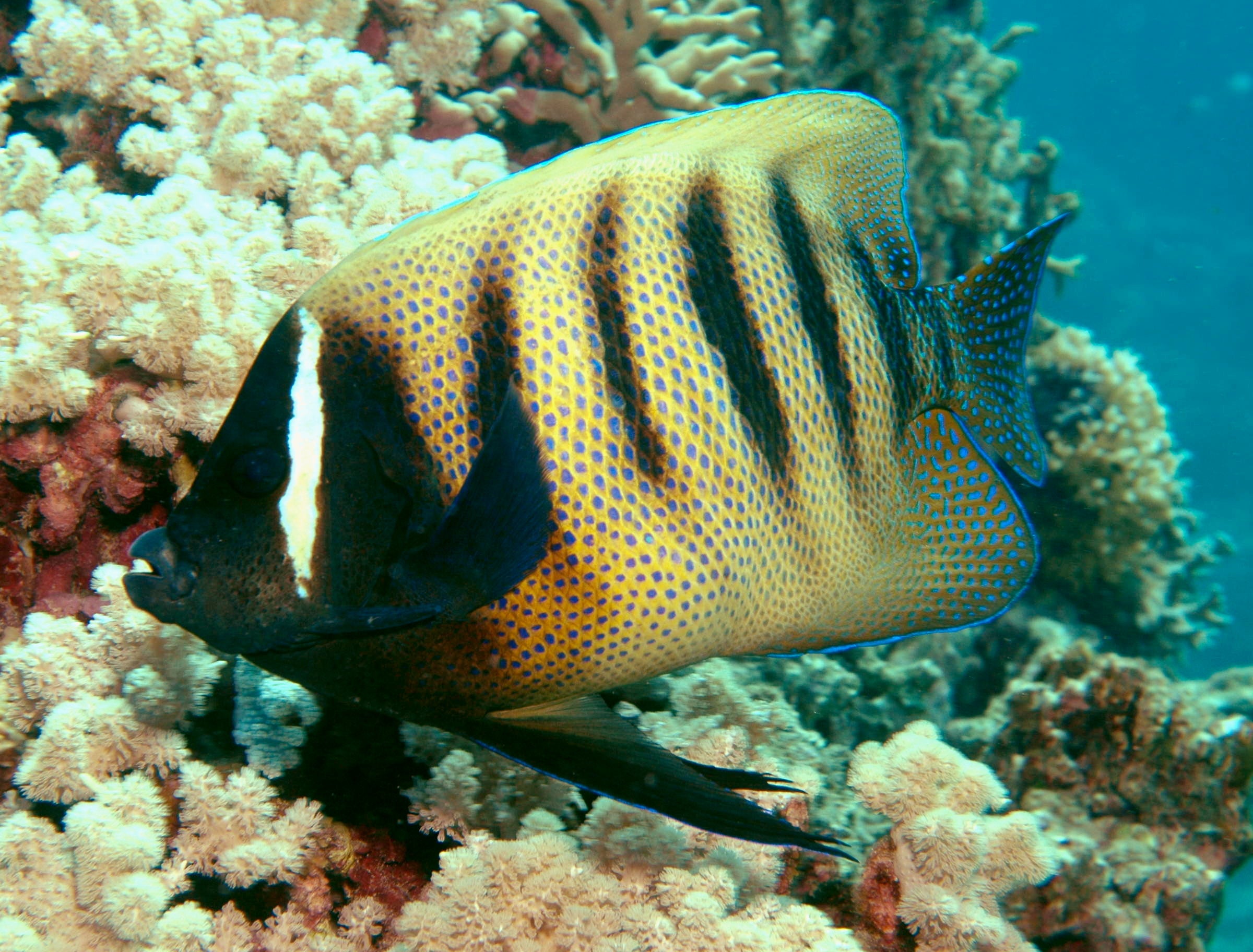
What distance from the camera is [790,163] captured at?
1511 mm

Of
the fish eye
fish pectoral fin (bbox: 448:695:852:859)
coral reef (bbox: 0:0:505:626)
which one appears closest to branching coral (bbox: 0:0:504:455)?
coral reef (bbox: 0:0:505:626)

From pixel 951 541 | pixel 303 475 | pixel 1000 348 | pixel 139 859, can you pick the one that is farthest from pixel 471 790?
pixel 1000 348

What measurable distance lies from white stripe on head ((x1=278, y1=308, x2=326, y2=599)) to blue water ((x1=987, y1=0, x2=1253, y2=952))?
13150 millimetres

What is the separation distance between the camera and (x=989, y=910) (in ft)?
6.44

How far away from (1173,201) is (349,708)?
47950 mm

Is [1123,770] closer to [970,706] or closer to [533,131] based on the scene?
[970,706]

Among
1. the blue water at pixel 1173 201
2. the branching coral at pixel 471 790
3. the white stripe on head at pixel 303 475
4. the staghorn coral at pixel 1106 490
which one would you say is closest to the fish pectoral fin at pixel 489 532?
the white stripe on head at pixel 303 475

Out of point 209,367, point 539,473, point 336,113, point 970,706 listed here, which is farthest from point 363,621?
point 970,706

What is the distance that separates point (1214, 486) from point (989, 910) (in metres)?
30.6

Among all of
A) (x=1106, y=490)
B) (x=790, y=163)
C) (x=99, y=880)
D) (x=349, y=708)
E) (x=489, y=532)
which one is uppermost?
(x=790, y=163)

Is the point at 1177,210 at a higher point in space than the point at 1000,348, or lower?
lower

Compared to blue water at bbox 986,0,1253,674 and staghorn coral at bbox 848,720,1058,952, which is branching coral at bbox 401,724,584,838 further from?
blue water at bbox 986,0,1253,674

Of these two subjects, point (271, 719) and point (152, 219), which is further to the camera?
point (152, 219)

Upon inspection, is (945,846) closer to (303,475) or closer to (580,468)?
(580,468)
